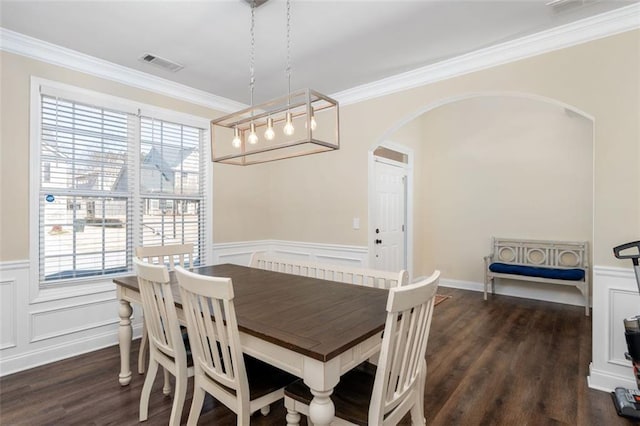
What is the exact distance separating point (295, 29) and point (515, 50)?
6.01ft

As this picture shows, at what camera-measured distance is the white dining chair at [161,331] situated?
66.1 inches

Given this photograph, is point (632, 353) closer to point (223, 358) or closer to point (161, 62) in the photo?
point (223, 358)

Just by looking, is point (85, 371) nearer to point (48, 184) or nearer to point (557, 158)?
point (48, 184)

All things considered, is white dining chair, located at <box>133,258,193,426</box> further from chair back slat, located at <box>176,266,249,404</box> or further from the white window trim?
the white window trim

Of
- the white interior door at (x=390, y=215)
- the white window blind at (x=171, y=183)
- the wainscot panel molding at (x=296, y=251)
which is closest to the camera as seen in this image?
the white window blind at (x=171, y=183)

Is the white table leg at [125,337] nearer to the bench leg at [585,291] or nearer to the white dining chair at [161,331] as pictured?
the white dining chair at [161,331]

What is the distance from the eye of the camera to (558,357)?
9.36 feet

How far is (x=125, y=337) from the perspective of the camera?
2.37 metres

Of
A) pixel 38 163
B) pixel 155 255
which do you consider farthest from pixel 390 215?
pixel 38 163

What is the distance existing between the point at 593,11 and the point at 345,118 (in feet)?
7.53

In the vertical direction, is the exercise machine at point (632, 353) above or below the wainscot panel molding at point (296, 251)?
below

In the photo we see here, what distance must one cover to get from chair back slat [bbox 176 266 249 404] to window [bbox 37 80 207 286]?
2.10 metres

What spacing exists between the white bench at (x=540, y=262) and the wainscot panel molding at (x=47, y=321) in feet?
15.5

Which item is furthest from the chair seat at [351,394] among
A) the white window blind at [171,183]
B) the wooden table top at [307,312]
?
the white window blind at [171,183]
